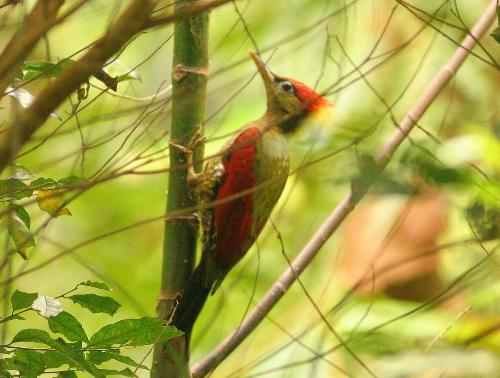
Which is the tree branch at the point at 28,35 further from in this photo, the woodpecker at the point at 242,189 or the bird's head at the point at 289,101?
the bird's head at the point at 289,101

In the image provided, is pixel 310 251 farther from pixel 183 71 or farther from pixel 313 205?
pixel 313 205

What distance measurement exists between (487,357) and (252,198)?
121 centimetres

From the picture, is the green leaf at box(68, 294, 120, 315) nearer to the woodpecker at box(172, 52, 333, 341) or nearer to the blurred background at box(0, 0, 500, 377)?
the blurred background at box(0, 0, 500, 377)

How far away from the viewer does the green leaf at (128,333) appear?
5.09 ft

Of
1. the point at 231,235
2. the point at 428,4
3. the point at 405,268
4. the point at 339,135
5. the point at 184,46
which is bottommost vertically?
the point at 405,268

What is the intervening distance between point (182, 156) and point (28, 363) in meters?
0.86

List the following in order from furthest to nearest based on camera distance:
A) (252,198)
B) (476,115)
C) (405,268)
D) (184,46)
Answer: (405,268) < (252,198) < (184,46) < (476,115)

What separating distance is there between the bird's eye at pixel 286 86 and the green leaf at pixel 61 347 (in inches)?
63.8

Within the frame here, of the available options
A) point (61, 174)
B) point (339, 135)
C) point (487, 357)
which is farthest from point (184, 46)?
point (61, 174)

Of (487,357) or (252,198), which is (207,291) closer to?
(252,198)

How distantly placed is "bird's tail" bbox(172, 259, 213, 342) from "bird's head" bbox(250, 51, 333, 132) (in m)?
0.69

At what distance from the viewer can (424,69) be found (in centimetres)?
433

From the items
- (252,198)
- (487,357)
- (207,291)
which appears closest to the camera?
(487,357)

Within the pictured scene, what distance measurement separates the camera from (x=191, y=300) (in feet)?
7.80
